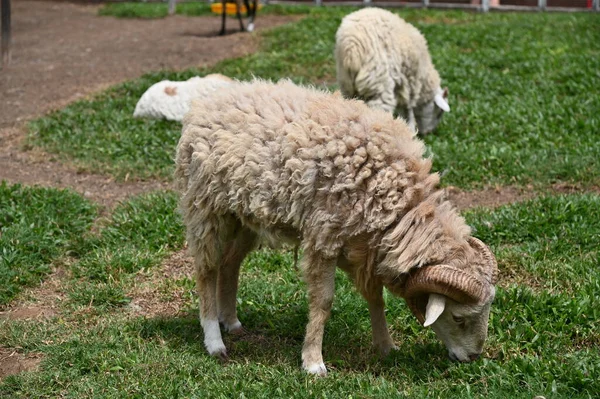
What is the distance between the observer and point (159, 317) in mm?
6418

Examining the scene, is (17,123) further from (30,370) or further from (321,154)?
(321,154)

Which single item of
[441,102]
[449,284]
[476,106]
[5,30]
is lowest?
[476,106]

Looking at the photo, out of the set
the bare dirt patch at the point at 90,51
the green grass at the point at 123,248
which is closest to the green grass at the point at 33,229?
the green grass at the point at 123,248

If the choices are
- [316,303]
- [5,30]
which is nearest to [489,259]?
[316,303]

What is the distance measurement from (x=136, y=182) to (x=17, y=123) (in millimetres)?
2787

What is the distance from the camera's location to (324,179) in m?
5.31

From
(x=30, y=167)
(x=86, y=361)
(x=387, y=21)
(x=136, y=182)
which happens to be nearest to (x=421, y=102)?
(x=387, y=21)

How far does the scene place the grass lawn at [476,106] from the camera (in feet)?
30.9

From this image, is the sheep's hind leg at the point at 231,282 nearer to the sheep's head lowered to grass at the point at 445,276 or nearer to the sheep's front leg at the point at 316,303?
the sheep's front leg at the point at 316,303

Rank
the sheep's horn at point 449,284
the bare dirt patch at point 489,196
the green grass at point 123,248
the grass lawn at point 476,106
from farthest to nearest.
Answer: the grass lawn at point 476,106
the bare dirt patch at point 489,196
the green grass at point 123,248
the sheep's horn at point 449,284

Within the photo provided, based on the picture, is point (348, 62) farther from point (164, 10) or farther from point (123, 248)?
point (164, 10)

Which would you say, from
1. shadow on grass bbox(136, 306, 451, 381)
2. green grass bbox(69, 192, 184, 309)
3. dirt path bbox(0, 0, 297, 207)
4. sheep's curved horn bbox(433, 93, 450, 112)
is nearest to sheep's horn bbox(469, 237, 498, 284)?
shadow on grass bbox(136, 306, 451, 381)

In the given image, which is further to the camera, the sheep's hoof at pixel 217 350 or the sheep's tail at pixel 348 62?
the sheep's tail at pixel 348 62

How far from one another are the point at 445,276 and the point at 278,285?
6.69ft
